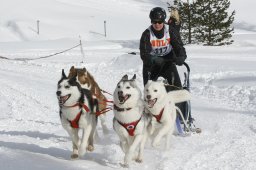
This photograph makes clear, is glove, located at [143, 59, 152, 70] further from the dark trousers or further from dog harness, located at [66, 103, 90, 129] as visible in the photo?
dog harness, located at [66, 103, 90, 129]

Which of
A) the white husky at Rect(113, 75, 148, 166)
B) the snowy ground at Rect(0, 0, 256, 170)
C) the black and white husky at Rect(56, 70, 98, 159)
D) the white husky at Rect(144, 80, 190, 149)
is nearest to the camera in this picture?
the white husky at Rect(113, 75, 148, 166)

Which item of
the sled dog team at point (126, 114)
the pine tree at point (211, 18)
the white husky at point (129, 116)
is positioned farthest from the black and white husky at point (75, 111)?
the pine tree at point (211, 18)

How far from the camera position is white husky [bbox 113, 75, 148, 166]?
486cm

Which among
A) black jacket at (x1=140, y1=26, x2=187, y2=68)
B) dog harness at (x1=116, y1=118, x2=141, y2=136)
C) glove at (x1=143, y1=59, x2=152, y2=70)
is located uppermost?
black jacket at (x1=140, y1=26, x2=187, y2=68)

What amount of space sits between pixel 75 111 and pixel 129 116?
23.9 inches

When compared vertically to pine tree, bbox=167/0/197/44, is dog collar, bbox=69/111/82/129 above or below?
below

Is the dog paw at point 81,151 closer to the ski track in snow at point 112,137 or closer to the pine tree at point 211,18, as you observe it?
the ski track in snow at point 112,137

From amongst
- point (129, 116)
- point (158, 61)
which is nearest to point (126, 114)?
point (129, 116)

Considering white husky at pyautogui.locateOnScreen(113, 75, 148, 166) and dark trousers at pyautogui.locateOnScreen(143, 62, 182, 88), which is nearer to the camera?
white husky at pyautogui.locateOnScreen(113, 75, 148, 166)

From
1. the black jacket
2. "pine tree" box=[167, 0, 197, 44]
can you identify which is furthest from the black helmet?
"pine tree" box=[167, 0, 197, 44]

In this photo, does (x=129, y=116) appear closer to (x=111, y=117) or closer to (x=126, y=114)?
(x=126, y=114)

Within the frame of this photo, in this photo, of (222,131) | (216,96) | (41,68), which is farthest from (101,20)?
(222,131)

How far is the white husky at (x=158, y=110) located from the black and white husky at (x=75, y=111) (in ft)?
2.29

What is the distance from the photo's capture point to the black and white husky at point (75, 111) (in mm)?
4992
